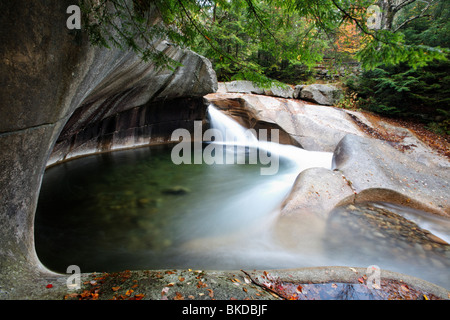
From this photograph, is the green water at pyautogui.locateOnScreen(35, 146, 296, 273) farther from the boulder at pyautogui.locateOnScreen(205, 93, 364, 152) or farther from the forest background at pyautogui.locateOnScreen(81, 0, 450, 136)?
the forest background at pyautogui.locateOnScreen(81, 0, 450, 136)

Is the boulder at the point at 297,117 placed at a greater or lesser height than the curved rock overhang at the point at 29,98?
greater

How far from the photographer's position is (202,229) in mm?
4809

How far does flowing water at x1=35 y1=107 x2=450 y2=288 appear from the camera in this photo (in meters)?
3.69

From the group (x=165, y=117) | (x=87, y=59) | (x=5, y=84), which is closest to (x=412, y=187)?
(x=87, y=59)

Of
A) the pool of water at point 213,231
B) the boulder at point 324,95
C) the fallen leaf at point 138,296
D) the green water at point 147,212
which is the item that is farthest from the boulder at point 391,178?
the boulder at point 324,95

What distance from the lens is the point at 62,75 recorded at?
7.75 ft

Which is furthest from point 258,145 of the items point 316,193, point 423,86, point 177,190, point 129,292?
point 129,292

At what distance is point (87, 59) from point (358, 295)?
170 inches

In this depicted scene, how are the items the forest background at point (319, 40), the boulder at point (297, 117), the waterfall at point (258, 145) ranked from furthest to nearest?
1. the boulder at point (297, 117)
2. the waterfall at point (258, 145)
3. the forest background at point (319, 40)

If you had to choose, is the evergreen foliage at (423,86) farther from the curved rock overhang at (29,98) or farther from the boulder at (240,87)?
the curved rock overhang at (29,98)

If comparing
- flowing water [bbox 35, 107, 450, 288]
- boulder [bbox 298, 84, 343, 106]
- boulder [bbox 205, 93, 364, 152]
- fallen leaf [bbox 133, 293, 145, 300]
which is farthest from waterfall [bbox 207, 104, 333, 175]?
fallen leaf [bbox 133, 293, 145, 300]

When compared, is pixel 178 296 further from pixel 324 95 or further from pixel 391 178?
pixel 324 95

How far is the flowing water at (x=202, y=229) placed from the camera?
369cm

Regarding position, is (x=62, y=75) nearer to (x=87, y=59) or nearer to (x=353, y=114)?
(x=87, y=59)
